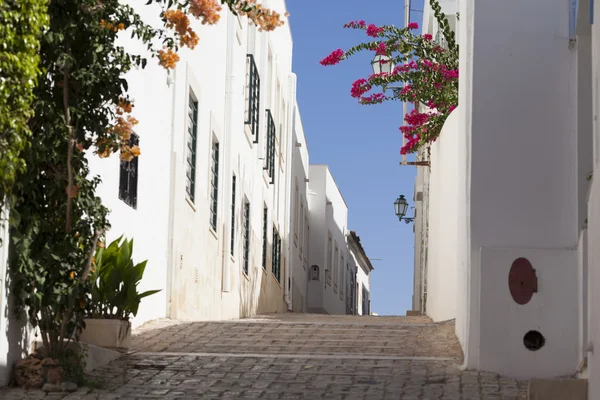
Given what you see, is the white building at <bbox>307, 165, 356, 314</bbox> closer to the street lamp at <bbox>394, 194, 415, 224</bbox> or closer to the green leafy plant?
the street lamp at <bbox>394, 194, 415, 224</bbox>

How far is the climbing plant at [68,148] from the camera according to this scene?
28.6 ft

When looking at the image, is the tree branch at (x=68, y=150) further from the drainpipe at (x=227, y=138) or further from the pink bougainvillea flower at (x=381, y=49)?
the drainpipe at (x=227, y=138)

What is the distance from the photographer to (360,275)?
58625 mm

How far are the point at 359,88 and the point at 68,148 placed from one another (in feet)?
35.9

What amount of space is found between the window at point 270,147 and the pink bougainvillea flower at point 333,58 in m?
6.07

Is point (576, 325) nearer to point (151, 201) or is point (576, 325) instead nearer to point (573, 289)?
point (573, 289)

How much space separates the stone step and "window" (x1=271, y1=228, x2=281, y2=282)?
2006 centimetres

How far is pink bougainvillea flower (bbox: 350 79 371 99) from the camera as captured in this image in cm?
1920

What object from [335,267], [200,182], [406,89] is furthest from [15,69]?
[335,267]

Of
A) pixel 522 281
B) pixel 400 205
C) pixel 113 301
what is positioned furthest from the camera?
pixel 400 205

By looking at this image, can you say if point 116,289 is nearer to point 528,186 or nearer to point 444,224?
point 528,186

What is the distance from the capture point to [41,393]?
8.60 meters

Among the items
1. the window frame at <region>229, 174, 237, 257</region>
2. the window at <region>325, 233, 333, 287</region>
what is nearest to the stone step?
the window frame at <region>229, 174, 237, 257</region>

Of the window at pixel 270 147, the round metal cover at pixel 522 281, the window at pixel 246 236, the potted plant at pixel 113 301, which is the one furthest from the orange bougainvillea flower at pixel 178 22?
the window at pixel 270 147
